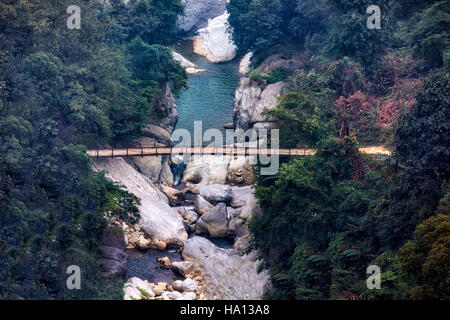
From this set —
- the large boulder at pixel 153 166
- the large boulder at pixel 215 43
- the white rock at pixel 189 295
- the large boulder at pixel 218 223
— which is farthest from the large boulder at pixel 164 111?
the large boulder at pixel 215 43

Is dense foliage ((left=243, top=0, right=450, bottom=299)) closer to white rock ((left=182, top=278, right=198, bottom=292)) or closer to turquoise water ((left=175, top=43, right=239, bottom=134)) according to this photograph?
white rock ((left=182, top=278, right=198, bottom=292))

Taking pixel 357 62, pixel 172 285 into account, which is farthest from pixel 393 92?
pixel 172 285

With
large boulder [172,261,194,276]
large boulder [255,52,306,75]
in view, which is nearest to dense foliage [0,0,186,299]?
large boulder [172,261,194,276]

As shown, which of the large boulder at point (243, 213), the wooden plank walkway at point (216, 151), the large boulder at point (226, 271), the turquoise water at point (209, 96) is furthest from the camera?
the turquoise water at point (209, 96)

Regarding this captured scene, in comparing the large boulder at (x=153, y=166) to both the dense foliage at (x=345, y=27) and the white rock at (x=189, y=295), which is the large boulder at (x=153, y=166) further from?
the dense foliage at (x=345, y=27)

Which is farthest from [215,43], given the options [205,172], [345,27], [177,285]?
[177,285]

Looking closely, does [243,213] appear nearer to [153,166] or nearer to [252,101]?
[153,166]
